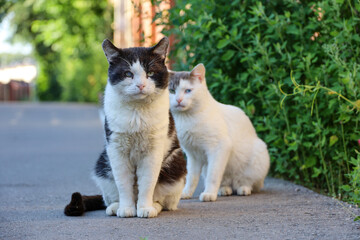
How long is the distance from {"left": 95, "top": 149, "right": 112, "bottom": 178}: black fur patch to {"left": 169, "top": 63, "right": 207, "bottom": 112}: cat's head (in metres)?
0.88

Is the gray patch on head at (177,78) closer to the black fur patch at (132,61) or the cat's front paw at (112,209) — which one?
the black fur patch at (132,61)

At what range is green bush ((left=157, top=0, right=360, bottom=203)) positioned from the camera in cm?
477

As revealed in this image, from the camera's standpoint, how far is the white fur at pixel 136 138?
3.67 m

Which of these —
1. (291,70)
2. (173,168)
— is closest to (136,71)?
(173,168)

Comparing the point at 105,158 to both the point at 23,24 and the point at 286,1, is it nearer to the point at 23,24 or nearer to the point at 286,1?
the point at 286,1

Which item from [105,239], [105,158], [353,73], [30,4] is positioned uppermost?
[30,4]

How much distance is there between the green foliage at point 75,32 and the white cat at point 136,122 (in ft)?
76.0

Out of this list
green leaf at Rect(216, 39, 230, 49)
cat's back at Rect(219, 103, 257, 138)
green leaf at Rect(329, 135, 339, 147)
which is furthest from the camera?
green leaf at Rect(216, 39, 230, 49)

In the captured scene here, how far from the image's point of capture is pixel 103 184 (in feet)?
13.2

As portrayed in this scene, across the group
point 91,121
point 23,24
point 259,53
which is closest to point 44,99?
point 23,24

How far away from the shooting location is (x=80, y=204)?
13.0ft

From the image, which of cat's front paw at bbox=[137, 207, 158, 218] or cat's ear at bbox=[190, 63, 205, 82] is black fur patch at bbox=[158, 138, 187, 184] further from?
cat's ear at bbox=[190, 63, 205, 82]

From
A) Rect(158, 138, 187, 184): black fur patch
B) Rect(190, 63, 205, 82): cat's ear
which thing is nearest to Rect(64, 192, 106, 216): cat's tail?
Rect(158, 138, 187, 184): black fur patch

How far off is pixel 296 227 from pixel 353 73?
1.54 m
